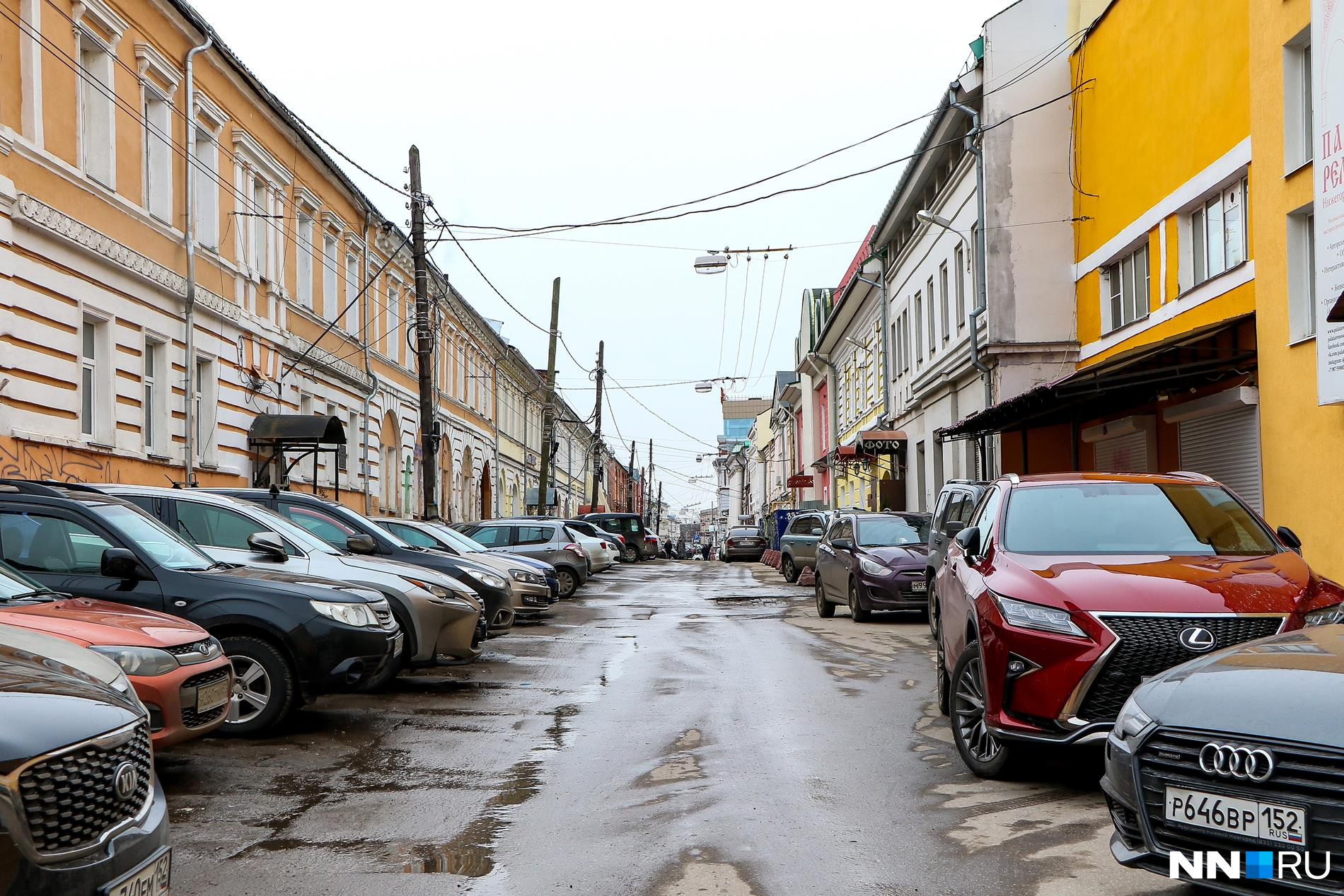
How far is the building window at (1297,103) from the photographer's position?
1365cm

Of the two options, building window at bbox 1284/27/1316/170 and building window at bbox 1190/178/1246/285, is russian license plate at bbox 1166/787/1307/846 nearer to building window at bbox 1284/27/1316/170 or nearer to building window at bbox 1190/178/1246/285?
building window at bbox 1284/27/1316/170

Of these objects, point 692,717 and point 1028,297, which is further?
point 1028,297

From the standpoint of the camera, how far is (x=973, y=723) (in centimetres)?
691

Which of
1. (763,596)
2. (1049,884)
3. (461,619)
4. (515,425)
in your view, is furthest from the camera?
(515,425)

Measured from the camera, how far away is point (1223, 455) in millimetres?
16359

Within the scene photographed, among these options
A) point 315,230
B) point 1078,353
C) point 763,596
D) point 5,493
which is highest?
point 315,230

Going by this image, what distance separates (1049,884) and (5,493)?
663cm

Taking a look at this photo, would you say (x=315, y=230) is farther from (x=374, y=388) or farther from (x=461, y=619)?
(x=461, y=619)

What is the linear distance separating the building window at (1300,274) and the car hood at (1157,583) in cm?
782

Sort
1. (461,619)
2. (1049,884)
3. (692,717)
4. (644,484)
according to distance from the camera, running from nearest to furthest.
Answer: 1. (1049,884)
2. (692,717)
3. (461,619)
4. (644,484)

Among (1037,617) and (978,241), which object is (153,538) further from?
(978,241)

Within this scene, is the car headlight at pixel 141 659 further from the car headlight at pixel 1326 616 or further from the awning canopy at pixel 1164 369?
the awning canopy at pixel 1164 369

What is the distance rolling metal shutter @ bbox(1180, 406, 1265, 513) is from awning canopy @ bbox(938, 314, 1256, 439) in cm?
66

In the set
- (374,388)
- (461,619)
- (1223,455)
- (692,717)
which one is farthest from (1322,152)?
(374,388)
